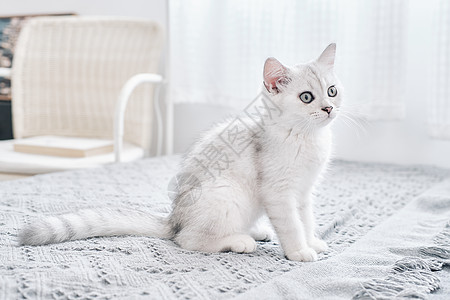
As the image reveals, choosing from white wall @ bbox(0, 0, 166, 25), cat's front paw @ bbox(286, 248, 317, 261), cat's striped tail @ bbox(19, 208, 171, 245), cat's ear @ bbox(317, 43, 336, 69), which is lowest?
cat's front paw @ bbox(286, 248, 317, 261)

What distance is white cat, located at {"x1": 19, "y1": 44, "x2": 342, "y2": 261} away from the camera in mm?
1030

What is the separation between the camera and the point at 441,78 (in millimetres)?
1869

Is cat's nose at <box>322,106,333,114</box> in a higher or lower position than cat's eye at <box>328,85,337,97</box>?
lower

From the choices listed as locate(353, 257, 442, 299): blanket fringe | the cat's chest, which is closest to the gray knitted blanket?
locate(353, 257, 442, 299): blanket fringe

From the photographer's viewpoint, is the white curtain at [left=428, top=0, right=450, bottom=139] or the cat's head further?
the white curtain at [left=428, top=0, right=450, bottom=139]

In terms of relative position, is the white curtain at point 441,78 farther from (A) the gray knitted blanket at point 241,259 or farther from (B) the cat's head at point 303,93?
(B) the cat's head at point 303,93

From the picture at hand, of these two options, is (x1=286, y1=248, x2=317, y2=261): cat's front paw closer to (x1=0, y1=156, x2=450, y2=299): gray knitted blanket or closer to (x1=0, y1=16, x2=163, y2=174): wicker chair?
(x1=0, y1=156, x2=450, y2=299): gray knitted blanket

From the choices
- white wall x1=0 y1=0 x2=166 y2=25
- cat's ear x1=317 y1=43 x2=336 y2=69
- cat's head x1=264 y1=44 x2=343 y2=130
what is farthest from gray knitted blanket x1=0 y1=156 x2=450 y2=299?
white wall x1=0 y1=0 x2=166 y2=25

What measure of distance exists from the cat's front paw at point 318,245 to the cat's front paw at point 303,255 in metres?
0.06

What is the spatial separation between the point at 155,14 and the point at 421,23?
4.92 ft

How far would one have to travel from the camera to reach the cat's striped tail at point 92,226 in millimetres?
1022

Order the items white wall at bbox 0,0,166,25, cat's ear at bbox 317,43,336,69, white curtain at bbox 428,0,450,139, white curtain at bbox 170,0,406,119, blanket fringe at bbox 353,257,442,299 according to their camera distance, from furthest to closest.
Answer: white wall at bbox 0,0,166,25 → white curtain at bbox 170,0,406,119 → white curtain at bbox 428,0,450,139 → cat's ear at bbox 317,43,336,69 → blanket fringe at bbox 353,257,442,299

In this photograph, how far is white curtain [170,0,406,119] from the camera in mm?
1976

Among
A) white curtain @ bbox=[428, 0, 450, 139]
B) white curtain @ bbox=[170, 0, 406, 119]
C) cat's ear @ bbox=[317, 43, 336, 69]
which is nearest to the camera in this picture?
cat's ear @ bbox=[317, 43, 336, 69]
